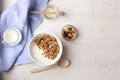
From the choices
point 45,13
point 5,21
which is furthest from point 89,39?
point 5,21

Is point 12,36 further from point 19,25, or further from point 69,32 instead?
point 69,32

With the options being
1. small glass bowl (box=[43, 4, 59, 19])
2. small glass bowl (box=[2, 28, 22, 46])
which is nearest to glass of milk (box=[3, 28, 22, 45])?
small glass bowl (box=[2, 28, 22, 46])

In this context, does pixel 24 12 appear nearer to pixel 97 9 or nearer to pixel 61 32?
pixel 61 32

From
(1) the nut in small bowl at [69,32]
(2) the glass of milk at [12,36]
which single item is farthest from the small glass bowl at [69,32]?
(2) the glass of milk at [12,36]

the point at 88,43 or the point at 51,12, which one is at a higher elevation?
the point at 51,12

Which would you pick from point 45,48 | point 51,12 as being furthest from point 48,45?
point 51,12

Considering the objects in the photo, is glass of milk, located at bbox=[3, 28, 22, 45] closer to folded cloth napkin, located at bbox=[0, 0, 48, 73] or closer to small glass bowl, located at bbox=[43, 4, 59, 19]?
folded cloth napkin, located at bbox=[0, 0, 48, 73]
